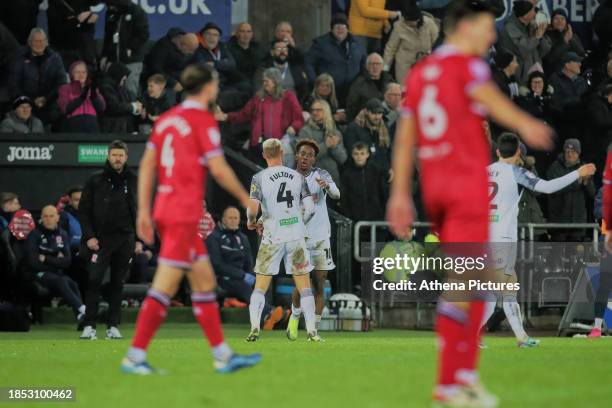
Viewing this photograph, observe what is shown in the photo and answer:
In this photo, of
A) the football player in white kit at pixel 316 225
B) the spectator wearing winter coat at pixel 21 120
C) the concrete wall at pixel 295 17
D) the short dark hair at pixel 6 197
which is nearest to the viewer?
the football player in white kit at pixel 316 225

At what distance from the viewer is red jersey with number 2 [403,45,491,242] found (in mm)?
7738

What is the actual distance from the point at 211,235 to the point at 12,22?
570 centimetres

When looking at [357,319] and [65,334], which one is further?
[357,319]

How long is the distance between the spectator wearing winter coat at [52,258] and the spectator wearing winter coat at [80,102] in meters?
2.06

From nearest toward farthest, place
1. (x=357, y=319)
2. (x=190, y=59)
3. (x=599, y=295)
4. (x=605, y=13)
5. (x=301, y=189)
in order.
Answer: (x=301, y=189)
(x=599, y=295)
(x=357, y=319)
(x=190, y=59)
(x=605, y=13)

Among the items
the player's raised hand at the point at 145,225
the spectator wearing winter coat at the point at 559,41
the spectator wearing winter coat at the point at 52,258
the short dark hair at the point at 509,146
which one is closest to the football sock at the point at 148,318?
the player's raised hand at the point at 145,225

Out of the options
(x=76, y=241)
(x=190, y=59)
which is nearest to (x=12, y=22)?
(x=190, y=59)

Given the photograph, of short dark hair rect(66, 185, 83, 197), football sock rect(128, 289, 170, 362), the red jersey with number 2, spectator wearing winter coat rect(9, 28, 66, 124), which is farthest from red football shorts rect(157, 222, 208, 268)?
spectator wearing winter coat rect(9, 28, 66, 124)

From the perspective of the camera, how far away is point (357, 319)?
19750 mm

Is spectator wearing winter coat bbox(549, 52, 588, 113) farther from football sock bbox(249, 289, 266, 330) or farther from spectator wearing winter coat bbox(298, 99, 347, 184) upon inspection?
football sock bbox(249, 289, 266, 330)

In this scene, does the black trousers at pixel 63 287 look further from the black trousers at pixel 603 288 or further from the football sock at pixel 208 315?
the football sock at pixel 208 315

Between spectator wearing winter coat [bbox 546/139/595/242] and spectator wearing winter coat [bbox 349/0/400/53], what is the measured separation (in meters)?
4.25

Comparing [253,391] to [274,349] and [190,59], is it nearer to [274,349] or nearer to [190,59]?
[274,349]

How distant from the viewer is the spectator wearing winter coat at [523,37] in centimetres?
2389
